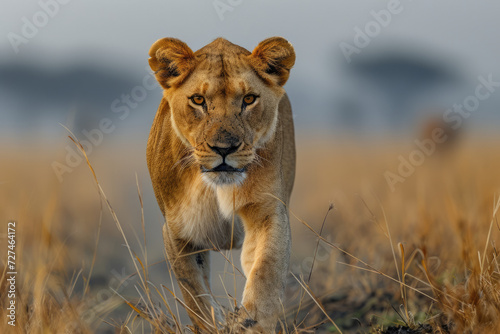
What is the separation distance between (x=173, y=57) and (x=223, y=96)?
0.50 metres

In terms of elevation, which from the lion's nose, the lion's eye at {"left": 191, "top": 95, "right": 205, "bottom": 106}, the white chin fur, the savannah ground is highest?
the lion's eye at {"left": 191, "top": 95, "right": 205, "bottom": 106}

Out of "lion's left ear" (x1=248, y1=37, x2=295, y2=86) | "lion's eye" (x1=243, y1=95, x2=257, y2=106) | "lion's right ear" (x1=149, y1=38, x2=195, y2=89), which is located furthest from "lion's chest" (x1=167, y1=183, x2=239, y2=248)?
"lion's left ear" (x1=248, y1=37, x2=295, y2=86)

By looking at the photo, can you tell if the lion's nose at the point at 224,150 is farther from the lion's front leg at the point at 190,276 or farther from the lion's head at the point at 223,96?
the lion's front leg at the point at 190,276

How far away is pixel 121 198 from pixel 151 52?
7.65 m

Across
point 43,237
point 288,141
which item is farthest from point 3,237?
point 288,141

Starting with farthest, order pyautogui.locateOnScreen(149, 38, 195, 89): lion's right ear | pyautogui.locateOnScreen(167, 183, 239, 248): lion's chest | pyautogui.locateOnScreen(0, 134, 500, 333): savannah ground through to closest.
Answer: pyautogui.locateOnScreen(167, 183, 239, 248): lion's chest → pyautogui.locateOnScreen(149, 38, 195, 89): lion's right ear → pyautogui.locateOnScreen(0, 134, 500, 333): savannah ground

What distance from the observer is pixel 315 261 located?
6.87 m

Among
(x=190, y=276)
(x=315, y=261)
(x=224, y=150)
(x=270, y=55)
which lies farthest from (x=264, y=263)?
(x=315, y=261)

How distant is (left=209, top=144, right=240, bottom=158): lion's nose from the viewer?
3.74 m

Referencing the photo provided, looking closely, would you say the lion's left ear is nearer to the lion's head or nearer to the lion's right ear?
the lion's head

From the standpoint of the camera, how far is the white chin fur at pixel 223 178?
12.8 ft

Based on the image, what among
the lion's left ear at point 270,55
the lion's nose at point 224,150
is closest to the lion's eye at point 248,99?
the lion's left ear at point 270,55

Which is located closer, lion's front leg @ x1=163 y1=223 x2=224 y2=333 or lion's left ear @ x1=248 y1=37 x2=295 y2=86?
lion's left ear @ x1=248 y1=37 x2=295 y2=86

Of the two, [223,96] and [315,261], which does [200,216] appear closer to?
[223,96]
